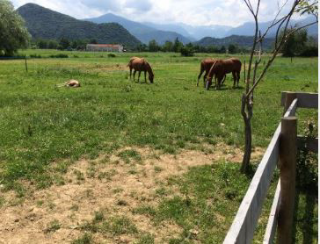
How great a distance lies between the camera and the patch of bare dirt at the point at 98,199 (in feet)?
16.0

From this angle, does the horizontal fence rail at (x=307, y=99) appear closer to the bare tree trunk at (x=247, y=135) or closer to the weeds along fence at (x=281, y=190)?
the bare tree trunk at (x=247, y=135)

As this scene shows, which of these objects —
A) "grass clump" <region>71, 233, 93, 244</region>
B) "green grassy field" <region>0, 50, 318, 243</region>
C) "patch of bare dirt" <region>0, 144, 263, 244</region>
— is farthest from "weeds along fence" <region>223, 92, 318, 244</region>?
"grass clump" <region>71, 233, 93, 244</region>

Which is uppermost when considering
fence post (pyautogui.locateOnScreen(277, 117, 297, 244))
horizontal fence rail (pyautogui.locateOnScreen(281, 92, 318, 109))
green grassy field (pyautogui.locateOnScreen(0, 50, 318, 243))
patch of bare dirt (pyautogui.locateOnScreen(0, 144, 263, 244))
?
horizontal fence rail (pyautogui.locateOnScreen(281, 92, 318, 109))

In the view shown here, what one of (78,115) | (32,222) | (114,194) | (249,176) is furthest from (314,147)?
(78,115)

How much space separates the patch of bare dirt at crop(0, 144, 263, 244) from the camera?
4.89 metres

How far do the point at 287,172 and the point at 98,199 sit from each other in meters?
3.53

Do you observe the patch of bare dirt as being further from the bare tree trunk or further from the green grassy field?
the bare tree trunk

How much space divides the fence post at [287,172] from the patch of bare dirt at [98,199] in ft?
5.99

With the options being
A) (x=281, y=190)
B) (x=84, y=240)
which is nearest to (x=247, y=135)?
(x=84, y=240)

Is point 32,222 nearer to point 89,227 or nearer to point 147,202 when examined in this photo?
point 89,227

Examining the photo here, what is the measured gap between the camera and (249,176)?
22.6 feet

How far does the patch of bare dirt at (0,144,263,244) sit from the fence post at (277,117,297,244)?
1.83 metres

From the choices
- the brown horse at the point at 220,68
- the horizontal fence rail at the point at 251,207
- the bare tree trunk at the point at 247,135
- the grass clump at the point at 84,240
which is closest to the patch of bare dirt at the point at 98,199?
the grass clump at the point at 84,240

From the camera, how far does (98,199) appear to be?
5887 mm
